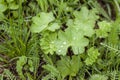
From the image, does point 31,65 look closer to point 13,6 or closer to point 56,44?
point 56,44

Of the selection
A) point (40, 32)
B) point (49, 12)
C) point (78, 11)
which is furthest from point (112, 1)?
point (40, 32)

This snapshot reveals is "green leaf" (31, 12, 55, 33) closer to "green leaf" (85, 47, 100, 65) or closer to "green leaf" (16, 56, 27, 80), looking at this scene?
"green leaf" (16, 56, 27, 80)

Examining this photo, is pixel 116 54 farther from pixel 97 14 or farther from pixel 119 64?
pixel 97 14

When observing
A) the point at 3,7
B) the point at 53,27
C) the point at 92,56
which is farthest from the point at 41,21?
the point at 92,56

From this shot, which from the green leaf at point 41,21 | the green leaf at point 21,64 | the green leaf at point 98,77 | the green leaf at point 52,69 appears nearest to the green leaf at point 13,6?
the green leaf at point 41,21

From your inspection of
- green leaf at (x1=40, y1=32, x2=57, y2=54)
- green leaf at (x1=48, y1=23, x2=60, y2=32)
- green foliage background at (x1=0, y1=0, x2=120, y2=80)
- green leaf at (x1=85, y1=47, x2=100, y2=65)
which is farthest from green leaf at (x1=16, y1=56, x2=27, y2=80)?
green leaf at (x1=85, y1=47, x2=100, y2=65)
